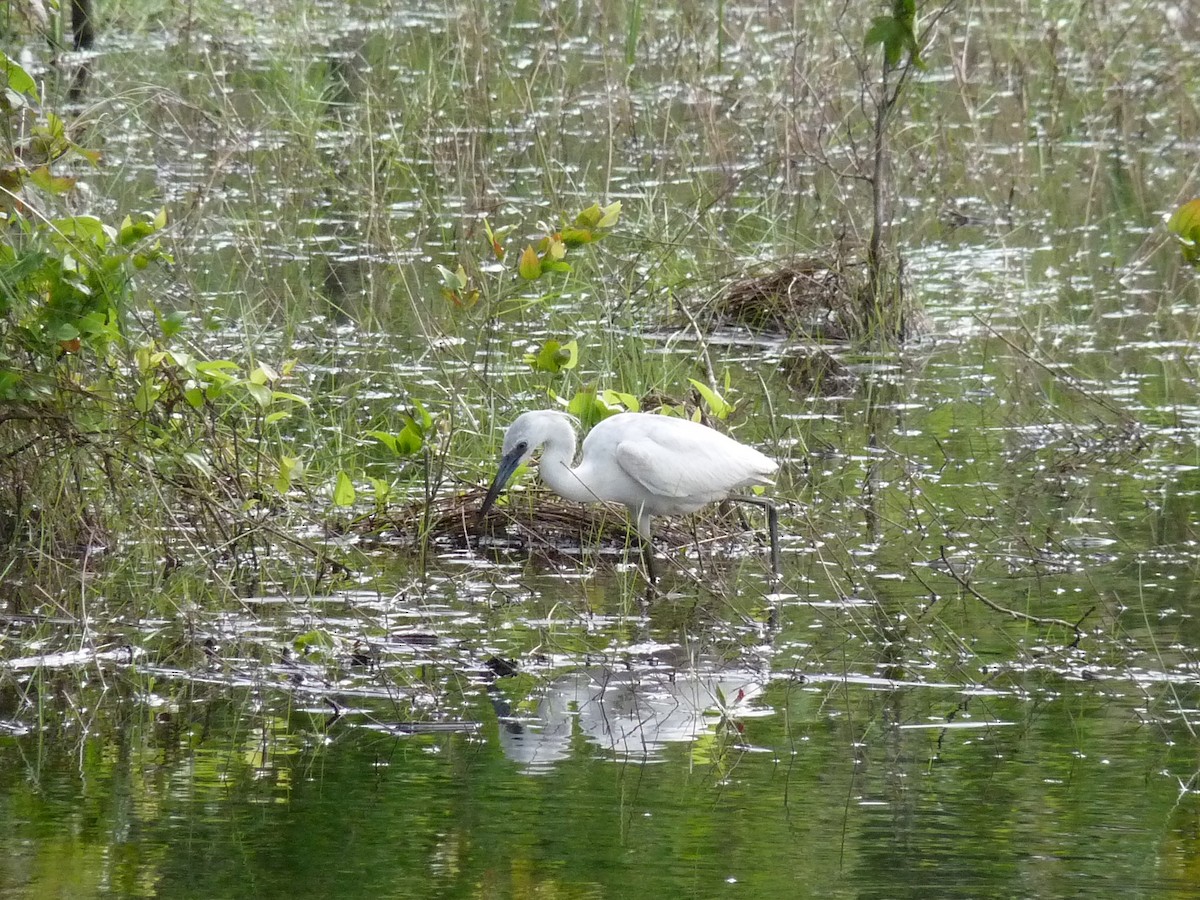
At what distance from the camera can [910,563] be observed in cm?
602

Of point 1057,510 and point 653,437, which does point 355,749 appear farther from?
point 1057,510

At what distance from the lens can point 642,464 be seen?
5.90 metres

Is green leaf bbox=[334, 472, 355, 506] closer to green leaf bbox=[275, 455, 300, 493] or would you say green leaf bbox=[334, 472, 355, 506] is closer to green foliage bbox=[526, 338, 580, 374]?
green leaf bbox=[275, 455, 300, 493]

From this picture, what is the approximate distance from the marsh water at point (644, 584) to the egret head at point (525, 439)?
0.73ft

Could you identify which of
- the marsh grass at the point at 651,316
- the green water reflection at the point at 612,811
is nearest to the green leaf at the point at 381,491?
the marsh grass at the point at 651,316

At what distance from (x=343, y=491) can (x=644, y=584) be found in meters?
0.96

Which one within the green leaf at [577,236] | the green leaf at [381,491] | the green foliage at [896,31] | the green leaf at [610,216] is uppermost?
the green foliage at [896,31]

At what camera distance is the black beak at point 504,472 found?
6.11 meters

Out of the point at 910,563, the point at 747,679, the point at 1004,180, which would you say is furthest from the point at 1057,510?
the point at 1004,180

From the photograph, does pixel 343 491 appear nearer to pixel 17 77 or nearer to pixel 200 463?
pixel 200 463

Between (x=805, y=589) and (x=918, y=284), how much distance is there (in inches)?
155

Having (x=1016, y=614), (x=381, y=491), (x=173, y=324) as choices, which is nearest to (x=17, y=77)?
(x=173, y=324)

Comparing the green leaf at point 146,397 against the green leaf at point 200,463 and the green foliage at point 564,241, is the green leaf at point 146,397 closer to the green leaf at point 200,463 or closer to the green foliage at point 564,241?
the green leaf at point 200,463

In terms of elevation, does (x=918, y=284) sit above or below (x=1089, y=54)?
below
